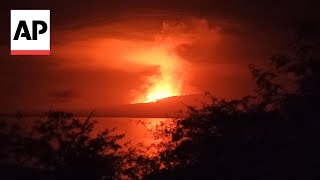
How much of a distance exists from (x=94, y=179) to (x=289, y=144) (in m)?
6.31

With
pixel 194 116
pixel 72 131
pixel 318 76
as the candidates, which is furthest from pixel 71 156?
pixel 318 76

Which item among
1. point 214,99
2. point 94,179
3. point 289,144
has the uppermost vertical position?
point 214,99

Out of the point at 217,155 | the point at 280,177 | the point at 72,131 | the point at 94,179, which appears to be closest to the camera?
the point at 280,177

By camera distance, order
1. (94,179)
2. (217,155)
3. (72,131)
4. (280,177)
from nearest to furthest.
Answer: (280,177), (217,155), (94,179), (72,131)

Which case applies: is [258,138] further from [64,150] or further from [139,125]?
[139,125]

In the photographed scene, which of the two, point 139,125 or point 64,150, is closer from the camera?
point 64,150

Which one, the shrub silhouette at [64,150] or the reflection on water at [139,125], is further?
the reflection on water at [139,125]

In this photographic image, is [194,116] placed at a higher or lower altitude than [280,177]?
higher

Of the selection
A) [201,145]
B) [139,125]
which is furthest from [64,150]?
[139,125]

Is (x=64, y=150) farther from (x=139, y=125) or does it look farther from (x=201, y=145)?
(x=139, y=125)

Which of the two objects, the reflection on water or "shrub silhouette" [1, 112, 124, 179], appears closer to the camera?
"shrub silhouette" [1, 112, 124, 179]

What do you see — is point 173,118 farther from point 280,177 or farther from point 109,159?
point 280,177

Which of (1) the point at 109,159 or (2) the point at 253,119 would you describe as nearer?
(2) the point at 253,119

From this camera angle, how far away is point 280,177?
1595 cm
